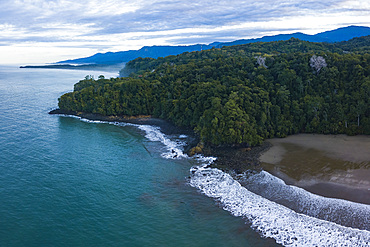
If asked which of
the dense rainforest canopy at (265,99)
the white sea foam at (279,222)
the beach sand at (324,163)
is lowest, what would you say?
the white sea foam at (279,222)

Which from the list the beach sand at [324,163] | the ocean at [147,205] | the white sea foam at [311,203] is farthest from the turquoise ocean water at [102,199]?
the beach sand at [324,163]

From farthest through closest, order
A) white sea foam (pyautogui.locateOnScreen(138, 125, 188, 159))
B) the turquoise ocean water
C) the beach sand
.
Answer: white sea foam (pyautogui.locateOnScreen(138, 125, 188, 159))
the beach sand
the turquoise ocean water

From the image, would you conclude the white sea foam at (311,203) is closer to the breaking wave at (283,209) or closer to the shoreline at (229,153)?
the breaking wave at (283,209)

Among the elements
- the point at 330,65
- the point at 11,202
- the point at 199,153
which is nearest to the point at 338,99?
the point at 330,65

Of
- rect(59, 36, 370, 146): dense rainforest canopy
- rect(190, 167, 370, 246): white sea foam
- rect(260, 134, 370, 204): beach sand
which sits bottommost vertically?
rect(190, 167, 370, 246): white sea foam

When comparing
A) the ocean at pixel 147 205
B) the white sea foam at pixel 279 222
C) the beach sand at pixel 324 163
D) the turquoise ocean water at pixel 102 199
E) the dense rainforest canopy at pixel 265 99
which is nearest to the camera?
the white sea foam at pixel 279 222

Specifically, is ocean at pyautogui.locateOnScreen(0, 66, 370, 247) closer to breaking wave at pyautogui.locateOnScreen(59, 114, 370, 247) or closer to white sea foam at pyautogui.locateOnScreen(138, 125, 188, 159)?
breaking wave at pyautogui.locateOnScreen(59, 114, 370, 247)

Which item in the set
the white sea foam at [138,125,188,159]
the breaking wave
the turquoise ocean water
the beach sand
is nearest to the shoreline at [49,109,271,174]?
the white sea foam at [138,125,188,159]

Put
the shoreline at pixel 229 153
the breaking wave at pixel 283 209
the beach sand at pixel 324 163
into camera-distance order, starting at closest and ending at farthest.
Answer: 1. the breaking wave at pixel 283 209
2. the beach sand at pixel 324 163
3. the shoreline at pixel 229 153
